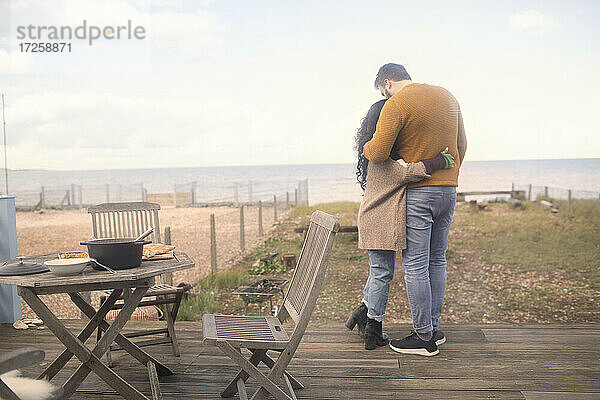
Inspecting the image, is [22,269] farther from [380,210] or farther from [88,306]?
[380,210]

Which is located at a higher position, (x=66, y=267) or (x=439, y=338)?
(x=66, y=267)

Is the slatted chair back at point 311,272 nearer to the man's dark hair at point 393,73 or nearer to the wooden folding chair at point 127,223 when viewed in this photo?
the wooden folding chair at point 127,223

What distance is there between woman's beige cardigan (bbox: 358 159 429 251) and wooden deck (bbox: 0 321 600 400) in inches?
25.9

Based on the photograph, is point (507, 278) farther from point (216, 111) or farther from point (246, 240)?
point (216, 111)

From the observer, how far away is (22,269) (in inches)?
99.2

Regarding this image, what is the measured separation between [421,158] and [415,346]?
3.51 ft

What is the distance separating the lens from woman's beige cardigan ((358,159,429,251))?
10.8 ft

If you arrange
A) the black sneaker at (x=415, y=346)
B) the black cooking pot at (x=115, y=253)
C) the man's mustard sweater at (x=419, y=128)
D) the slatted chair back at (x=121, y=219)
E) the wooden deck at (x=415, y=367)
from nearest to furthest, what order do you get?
the black cooking pot at (x=115, y=253) < the wooden deck at (x=415, y=367) < the man's mustard sweater at (x=419, y=128) < the black sneaker at (x=415, y=346) < the slatted chair back at (x=121, y=219)

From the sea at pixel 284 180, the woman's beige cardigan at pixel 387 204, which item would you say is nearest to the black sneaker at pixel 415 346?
the woman's beige cardigan at pixel 387 204

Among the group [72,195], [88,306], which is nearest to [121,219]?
[88,306]

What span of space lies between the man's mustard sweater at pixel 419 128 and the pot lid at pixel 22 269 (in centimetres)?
176

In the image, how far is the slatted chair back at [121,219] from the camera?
371 cm

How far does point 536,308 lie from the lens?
4719 mm

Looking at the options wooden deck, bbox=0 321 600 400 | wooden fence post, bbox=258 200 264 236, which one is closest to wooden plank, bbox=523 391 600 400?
wooden deck, bbox=0 321 600 400
